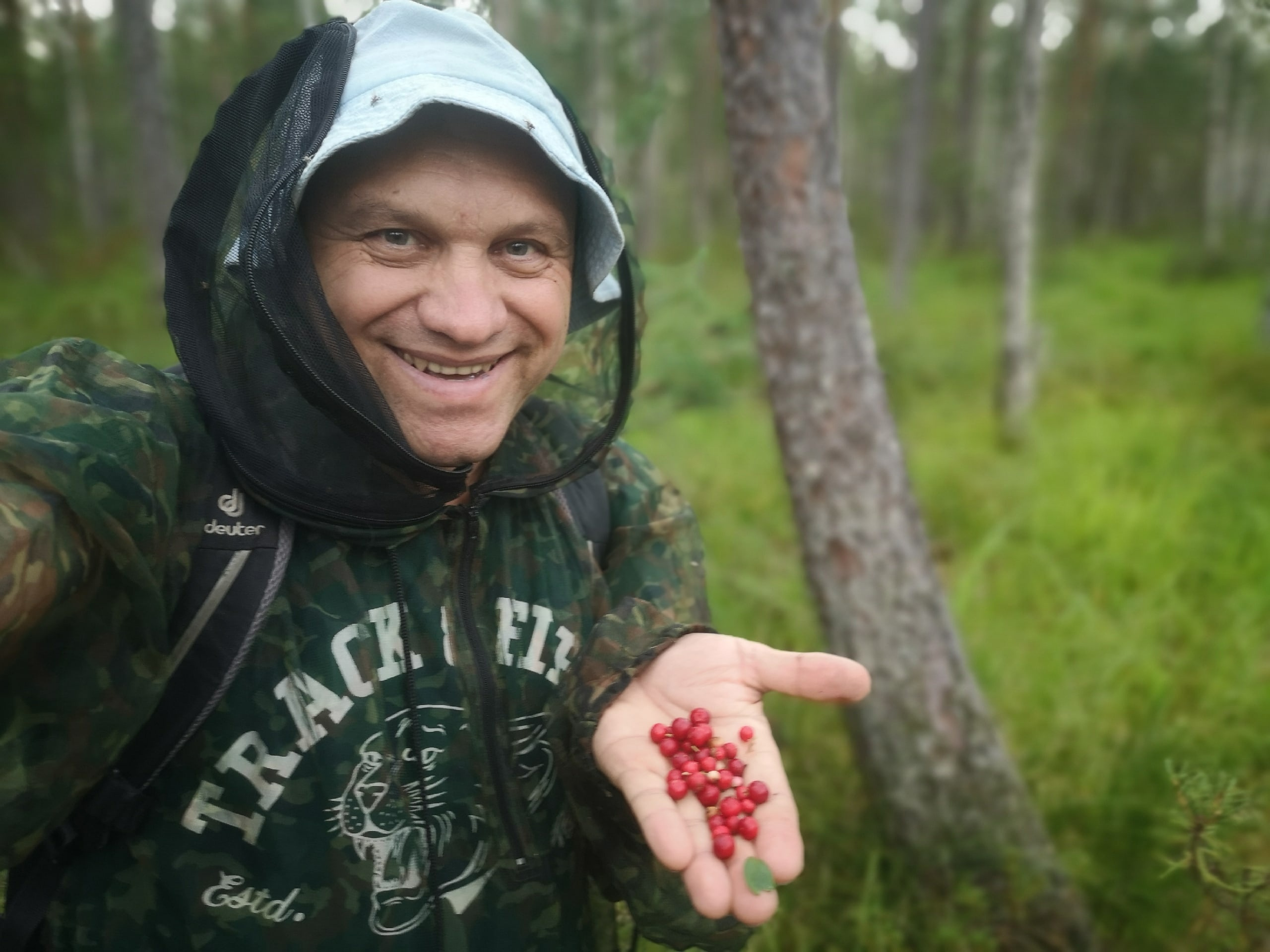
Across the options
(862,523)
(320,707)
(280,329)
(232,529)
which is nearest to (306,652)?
(320,707)

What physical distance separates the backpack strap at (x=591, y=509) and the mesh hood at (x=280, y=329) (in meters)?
0.18

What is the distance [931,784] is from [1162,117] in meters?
29.5

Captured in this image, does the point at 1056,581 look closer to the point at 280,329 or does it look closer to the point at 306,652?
the point at 306,652

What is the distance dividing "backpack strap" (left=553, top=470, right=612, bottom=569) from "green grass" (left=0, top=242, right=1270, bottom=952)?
1.43 metres

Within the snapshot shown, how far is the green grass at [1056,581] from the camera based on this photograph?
8.68 feet

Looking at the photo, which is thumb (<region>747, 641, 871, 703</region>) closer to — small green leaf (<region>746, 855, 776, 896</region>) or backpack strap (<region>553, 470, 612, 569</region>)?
small green leaf (<region>746, 855, 776, 896</region>)

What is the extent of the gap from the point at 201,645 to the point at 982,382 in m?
10.4

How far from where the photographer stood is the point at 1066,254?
2228cm

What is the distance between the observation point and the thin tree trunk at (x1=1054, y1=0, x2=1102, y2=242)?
18.5 metres

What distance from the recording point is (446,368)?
1.33 m

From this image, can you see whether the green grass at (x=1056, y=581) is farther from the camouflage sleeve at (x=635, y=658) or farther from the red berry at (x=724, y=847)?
the red berry at (x=724, y=847)

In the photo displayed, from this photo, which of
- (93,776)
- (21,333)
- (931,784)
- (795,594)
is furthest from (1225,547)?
(21,333)

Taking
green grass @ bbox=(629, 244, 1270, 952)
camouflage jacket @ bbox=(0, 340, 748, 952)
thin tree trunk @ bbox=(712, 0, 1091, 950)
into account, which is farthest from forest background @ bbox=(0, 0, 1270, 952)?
camouflage jacket @ bbox=(0, 340, 748, 952)

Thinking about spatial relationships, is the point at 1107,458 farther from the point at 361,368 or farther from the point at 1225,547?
the point at 361,368
